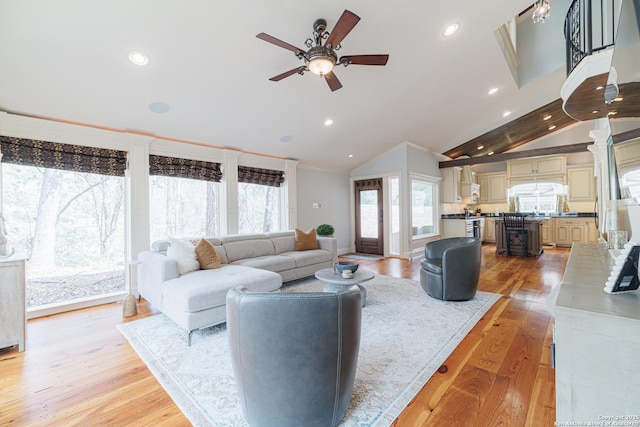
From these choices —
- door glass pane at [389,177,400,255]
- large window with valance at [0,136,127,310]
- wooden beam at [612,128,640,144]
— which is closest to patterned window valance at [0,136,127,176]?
large window with valance at [0,136,127,310]

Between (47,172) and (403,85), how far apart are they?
16.2 feet

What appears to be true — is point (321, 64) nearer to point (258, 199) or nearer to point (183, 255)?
point (183, 255)

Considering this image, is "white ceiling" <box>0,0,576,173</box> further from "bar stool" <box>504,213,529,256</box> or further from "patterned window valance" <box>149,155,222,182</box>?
"bar stool" <box>504,213,529,256</box>

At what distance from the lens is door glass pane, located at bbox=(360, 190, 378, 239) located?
720 centimetres

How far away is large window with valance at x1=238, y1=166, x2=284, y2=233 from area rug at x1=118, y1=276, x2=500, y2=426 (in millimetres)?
2583

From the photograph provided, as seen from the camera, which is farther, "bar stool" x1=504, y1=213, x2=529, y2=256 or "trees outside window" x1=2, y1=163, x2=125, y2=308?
"bar stool" x1=504, y1=213, x2=529, y2=256

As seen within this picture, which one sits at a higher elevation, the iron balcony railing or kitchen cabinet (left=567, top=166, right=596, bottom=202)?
the iron balcony railing

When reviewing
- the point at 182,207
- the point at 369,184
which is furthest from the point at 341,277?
the point at 369,184

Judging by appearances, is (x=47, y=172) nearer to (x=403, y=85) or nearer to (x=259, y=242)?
(x=259, y=242)

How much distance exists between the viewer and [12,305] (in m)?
2.38

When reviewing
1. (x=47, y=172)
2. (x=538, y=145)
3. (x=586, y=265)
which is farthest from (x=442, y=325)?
(x=538, y=145)

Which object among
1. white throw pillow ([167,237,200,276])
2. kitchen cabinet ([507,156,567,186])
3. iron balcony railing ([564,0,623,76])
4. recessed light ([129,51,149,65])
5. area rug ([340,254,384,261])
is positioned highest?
iron balcony railing ([564,0,623,76])

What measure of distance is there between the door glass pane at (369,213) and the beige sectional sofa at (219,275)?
8.90 ft

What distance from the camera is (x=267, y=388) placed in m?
1.31
